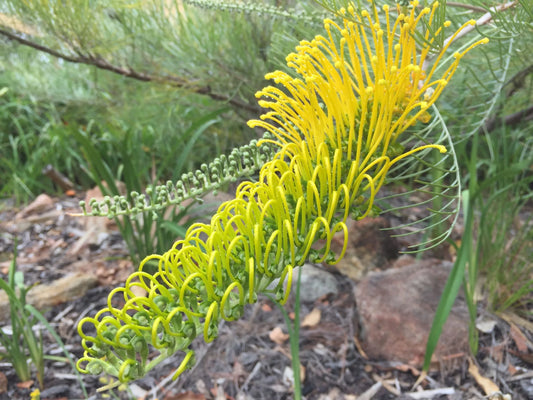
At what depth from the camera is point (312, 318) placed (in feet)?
3.97

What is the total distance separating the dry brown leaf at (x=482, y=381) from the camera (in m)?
0.95

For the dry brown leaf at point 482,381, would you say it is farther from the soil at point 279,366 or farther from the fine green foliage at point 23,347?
the fine green foliage at point 23,347

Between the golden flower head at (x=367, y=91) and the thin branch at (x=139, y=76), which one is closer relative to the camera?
the golden flower head at (x=367, y=91)

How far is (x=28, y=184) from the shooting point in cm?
209

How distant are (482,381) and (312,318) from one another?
432 mm

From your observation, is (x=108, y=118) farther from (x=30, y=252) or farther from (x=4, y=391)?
(x=4, y=391)

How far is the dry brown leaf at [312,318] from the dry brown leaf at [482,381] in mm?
384

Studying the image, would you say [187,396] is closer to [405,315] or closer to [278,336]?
[278,336]

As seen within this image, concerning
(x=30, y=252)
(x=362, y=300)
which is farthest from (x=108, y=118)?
(x=362, y=300)

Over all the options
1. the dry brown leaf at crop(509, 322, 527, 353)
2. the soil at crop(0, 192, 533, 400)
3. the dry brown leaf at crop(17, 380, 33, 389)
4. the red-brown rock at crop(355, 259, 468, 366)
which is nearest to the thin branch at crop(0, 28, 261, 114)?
the soil at crop(0, 192, 533, 400)

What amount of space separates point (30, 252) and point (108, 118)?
0.52m

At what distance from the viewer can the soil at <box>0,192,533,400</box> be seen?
3.19ft

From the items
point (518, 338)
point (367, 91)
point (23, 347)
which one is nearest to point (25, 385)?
point (23, 347)

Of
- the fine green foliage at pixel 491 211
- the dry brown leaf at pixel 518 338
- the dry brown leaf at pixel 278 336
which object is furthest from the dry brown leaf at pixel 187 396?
the dry brown leaf at pixel 518 338
